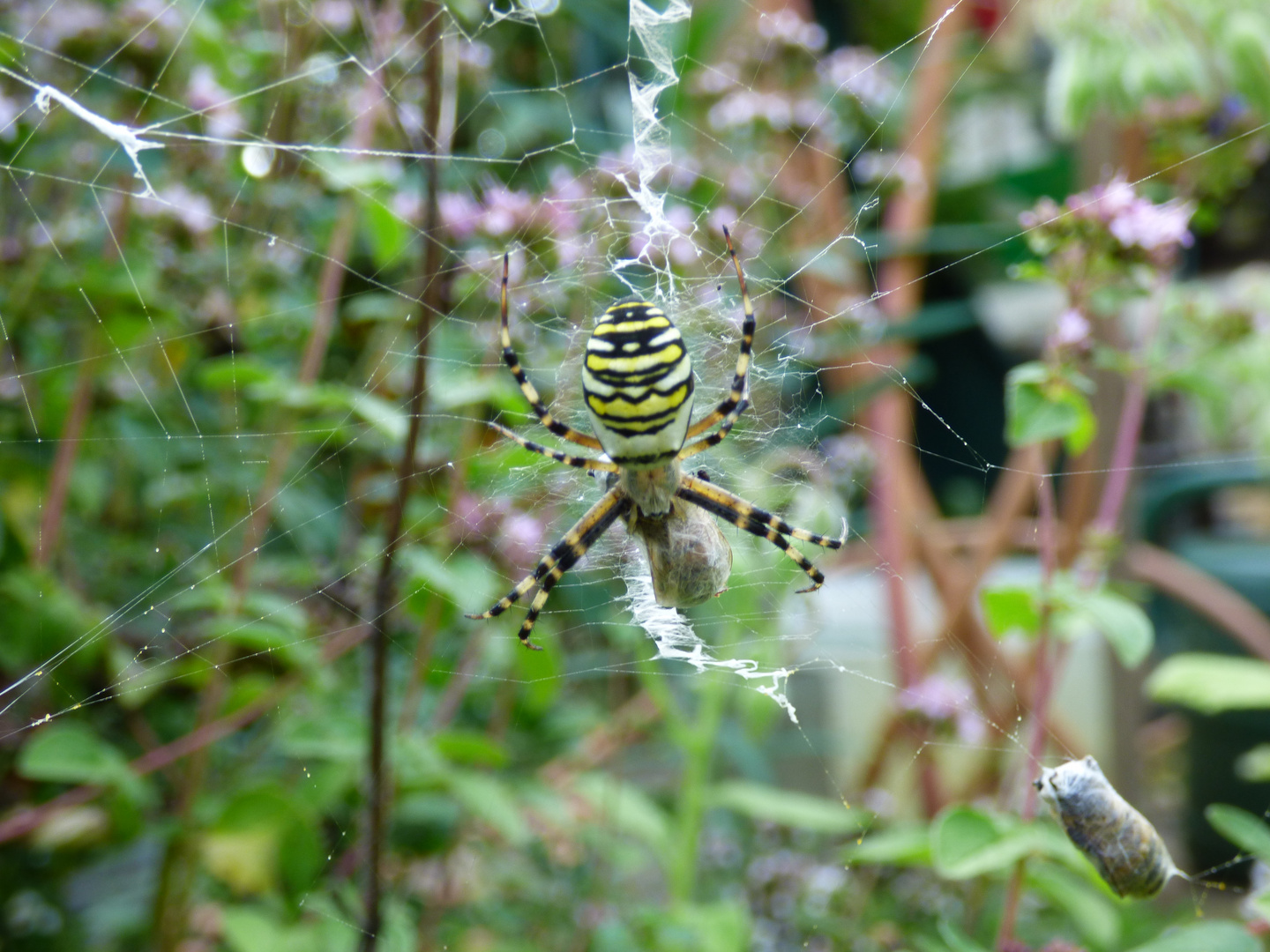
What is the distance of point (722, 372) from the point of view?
5.85 feet

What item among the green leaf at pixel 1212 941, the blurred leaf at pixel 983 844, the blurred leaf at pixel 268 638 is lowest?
the green leaf at pixel 1212 941

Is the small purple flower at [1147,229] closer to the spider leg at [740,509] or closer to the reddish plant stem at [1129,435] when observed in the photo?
the reddish plant stem at [1129,435]

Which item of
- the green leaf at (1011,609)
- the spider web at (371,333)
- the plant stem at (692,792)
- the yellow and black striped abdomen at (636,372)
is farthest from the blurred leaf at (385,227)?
the green leaf at (1011,609)

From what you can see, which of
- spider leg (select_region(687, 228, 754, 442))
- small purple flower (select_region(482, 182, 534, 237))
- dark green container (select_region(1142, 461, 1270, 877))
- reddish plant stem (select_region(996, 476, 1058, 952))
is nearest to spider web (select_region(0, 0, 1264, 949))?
small purple flower (select_region(482, 182, 534, 237))

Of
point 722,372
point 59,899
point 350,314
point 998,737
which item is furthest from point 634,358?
point 998,737

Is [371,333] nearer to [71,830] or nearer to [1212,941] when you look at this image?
[71,830]

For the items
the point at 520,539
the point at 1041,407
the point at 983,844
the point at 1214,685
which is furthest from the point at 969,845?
the point at 520,539

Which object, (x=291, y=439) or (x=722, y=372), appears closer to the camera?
(x=291, y=439)

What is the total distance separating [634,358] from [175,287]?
1.14m

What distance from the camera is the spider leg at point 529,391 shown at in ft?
4.52

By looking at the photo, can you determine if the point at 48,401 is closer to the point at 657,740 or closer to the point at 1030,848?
the point at 657,740

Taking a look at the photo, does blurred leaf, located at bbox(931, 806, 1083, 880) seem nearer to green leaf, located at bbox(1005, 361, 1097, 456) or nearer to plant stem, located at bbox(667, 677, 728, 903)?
green leaf, located at bbox(1005, 361, 1097, 456)

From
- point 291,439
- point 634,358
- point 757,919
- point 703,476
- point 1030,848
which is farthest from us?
point 757,919

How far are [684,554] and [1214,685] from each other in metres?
0.89
